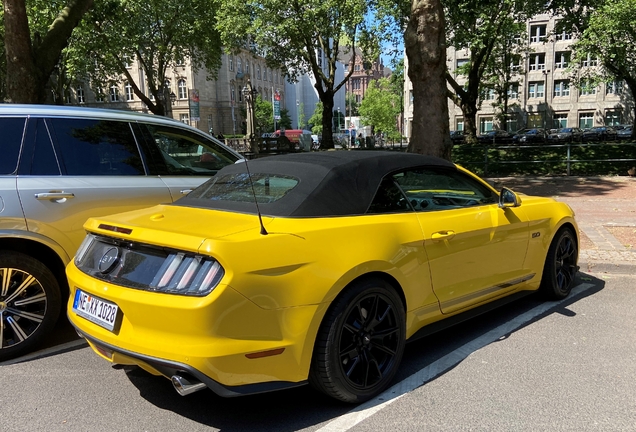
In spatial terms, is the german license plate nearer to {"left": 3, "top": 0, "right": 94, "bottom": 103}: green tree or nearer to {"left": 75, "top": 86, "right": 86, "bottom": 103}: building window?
{"left": 3, "top": 0, "right": 94, "bottom": 103}: green tree

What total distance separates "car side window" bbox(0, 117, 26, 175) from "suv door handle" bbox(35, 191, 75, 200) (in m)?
0.28

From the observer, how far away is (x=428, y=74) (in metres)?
9.91

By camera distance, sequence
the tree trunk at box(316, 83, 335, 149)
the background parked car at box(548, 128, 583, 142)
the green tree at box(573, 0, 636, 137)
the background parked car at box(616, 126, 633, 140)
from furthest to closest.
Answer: the background parked car at box(548, 128, 583, 142) < the background parked car at box(616, 126, 633, 140) < the tree trunk at box(316, 83, 335, 149) < the green tree at box(573, 0, 636, 137)

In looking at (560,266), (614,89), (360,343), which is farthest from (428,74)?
(614,89)

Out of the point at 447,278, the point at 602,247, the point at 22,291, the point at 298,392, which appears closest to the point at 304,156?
the point at 447,278

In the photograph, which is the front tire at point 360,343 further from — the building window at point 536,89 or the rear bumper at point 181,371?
the building window at point 536,89

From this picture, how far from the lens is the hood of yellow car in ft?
9.08

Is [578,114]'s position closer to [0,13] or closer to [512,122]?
[512,122]

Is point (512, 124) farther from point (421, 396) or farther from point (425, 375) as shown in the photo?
point (421, 396)

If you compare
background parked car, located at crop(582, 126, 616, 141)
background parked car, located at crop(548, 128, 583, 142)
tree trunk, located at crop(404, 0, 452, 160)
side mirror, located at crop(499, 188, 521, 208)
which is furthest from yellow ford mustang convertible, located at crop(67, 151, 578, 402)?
background parked car, located at crop(548, 128, 583, 142)

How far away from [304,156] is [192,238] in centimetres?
152

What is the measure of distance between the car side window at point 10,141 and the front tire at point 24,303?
2.29ft

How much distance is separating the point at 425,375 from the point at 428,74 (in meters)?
7.58

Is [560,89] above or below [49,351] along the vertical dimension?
above
